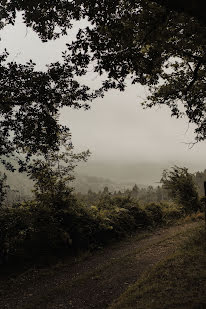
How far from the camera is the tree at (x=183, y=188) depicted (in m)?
20.3

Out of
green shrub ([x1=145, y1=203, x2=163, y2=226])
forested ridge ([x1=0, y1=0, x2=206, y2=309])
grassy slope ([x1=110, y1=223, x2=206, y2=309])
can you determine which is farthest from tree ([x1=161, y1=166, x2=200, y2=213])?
grassy slope ([x1=110, y1=223, x2=206, y2=309])

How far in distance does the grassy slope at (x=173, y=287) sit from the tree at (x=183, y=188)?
1320cm

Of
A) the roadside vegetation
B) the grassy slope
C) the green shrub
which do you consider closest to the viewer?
the grassy slope

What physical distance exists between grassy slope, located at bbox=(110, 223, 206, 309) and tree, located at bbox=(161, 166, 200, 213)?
1320cm

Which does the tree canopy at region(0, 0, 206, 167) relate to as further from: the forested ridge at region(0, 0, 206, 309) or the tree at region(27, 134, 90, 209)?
the tree at region(27, 134, 90, 209)

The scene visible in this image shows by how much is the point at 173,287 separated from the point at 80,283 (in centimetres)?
352

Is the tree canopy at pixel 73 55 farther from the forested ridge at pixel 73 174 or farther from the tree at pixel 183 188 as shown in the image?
the tree at pixel 183 188

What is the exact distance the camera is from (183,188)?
20.3 metres

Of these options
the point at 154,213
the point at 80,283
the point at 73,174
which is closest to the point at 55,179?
the point at 73,174

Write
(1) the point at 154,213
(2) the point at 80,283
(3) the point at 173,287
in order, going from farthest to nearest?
(1) the point at 154,213, (2) the point at 80,283, (3) the point at 173,287

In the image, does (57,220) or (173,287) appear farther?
(57,220)

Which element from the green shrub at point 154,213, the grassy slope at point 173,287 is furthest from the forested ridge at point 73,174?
the green shrub at point 154,213

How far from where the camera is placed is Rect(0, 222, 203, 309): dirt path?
662cm

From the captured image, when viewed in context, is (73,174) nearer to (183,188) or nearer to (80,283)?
(80,283)
